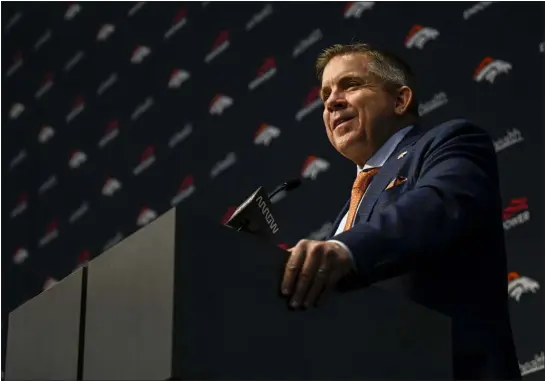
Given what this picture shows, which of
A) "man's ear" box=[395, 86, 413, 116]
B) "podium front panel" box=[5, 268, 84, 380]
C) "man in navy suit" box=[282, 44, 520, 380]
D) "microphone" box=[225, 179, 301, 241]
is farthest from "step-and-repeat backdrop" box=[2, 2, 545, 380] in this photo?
"podium front panel" box=[5, 268, 84, 380]

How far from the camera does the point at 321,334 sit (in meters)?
1.19

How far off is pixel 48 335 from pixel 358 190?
31.1 inches

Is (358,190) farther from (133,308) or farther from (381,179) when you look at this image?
(133,308)

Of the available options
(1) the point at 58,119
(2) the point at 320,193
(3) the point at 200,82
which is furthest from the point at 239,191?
(1) the point at 58,119

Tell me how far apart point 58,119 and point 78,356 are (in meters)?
3.87

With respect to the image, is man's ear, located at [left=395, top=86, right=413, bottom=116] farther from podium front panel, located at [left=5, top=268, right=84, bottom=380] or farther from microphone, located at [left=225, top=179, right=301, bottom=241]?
podium front panel, located at [left=5, top=268, right=84, bottom=380]

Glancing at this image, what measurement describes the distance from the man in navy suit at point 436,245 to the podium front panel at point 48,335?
26cm

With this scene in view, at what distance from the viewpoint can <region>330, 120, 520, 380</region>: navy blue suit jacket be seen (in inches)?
50.6

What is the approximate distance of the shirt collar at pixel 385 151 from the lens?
6.33 ft

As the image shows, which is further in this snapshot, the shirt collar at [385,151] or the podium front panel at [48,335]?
the shirt collar at [385,151]

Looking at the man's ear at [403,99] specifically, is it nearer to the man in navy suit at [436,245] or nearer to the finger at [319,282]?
the man in navy suit at [436,245]

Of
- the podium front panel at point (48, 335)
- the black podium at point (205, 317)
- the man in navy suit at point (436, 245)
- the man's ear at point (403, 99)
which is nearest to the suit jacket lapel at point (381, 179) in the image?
the man in navy suit at point (436, 245)

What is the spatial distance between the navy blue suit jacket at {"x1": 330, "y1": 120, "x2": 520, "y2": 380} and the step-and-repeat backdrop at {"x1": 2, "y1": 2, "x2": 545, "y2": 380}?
3.92 feet

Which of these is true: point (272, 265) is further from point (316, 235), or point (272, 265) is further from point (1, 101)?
point (1, 101)
